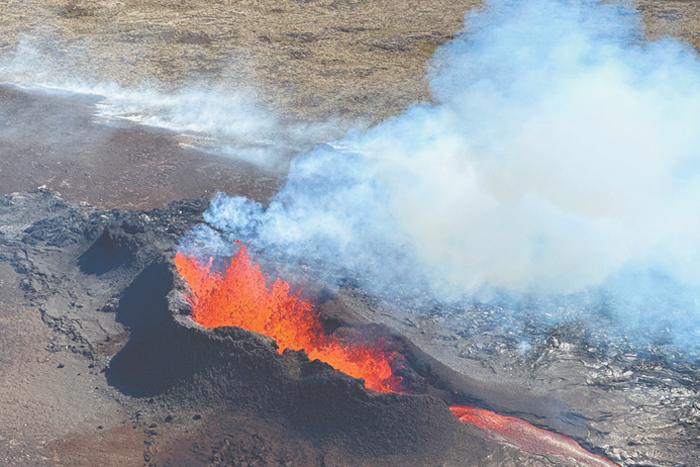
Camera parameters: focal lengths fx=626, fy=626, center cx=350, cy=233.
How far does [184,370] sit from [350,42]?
17478 millimetres

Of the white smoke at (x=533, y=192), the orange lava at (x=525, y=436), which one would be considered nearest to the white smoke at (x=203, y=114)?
the white smoke at (x=533, y=192)

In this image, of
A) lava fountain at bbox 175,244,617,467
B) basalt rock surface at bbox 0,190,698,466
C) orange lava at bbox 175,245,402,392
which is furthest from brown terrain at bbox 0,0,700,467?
orange lava at bbox 175,245,402,392

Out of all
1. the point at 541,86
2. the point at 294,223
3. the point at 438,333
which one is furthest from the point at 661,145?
the point at 294,223

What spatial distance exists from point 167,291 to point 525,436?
6195 mm

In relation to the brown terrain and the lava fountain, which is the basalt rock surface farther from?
the lava fountain

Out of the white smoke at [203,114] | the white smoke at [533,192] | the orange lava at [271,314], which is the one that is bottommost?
the white smoke at [203,114]

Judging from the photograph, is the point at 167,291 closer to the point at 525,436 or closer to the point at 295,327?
the point at 295,327

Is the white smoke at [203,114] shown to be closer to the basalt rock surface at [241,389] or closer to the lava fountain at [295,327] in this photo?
the lava fountain at [295,327]

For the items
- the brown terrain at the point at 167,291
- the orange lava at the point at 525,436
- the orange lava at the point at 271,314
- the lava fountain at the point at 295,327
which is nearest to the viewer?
the brown terrain at the point at 167,291

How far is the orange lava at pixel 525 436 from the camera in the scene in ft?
29.0

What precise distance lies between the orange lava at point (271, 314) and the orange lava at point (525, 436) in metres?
1.21

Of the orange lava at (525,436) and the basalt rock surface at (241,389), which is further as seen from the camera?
the orange lava at (525,436)

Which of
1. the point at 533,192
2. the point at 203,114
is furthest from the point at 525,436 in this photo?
the point at 203,114

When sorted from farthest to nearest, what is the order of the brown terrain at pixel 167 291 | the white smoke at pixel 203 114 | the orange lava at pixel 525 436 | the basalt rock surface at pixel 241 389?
the white smoke at pixel 203 114, the orange lava at pixel 525 436, the brown terrain at pixel 167 291, the basalt rock surface at pixel 241 389
